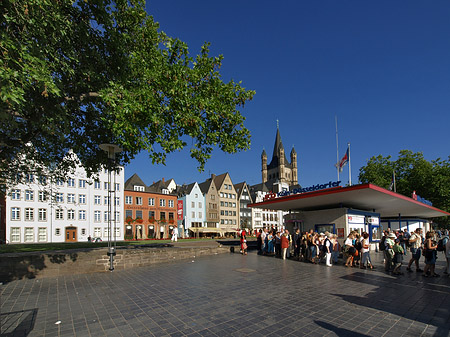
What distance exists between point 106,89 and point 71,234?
4974cm

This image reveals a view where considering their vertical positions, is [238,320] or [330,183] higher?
[330,183]

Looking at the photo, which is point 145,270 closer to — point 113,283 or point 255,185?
point 113,283

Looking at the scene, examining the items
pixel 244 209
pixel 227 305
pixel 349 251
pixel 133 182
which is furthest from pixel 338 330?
pixel 244 209

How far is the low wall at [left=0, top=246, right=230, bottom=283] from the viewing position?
10.6 m

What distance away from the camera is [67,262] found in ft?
38.5

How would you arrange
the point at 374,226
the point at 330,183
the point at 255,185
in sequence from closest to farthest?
Result: 1. the point at 330,183
2. the point at 374,226
3. the point at 255,185

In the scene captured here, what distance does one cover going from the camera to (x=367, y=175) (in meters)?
50.7

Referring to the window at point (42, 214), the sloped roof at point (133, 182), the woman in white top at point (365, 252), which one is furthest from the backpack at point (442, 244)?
the sloped roof at point (133, 182)

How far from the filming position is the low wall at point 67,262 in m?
10.6

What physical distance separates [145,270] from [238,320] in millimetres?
8157

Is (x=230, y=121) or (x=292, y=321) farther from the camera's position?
(x=230, y=121)

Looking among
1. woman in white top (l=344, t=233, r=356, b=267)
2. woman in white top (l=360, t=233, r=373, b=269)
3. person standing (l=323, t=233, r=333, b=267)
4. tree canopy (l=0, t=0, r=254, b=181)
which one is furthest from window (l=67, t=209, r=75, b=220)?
woman in white top (l=360, t=233, r=373, b=269)

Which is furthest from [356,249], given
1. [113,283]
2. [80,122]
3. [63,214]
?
[63,214]

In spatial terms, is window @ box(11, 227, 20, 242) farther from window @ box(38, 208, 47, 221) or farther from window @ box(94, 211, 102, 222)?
window @ box(94, 211, 102, 222)
